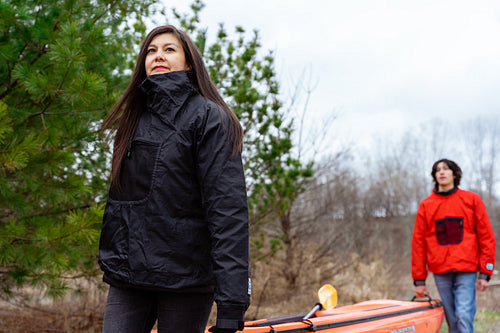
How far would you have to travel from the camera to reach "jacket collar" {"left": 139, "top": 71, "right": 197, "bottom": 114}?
1913 millimetres

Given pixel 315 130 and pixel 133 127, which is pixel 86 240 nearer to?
pixel 133 127

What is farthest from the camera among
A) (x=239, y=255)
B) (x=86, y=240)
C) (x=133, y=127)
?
(x=86, y=240)

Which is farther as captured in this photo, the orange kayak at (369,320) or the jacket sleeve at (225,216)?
the orange kayak at (369,320)

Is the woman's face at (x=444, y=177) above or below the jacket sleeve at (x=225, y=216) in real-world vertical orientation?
above

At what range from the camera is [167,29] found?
6.88ft

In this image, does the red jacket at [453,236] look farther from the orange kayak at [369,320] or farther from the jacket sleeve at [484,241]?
the orange kayak at [369,320]

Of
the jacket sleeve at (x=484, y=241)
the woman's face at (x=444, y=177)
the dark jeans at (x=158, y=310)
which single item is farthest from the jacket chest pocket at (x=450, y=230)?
the dark jeans at (x=158, y=310)

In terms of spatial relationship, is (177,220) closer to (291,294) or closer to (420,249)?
(420,249)

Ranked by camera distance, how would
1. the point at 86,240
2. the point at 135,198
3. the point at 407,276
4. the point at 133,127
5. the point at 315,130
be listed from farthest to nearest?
the point at 407,276 → the point at 315,130 → the point at 86,240 → the point at 133,127 → the point at 135,198

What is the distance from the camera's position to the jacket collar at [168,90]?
1.91 meters

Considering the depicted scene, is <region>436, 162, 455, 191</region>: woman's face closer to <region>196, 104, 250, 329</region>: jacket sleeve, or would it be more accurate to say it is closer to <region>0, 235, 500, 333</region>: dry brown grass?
<region>0, 235, 500, 333</region>: dry brown grass

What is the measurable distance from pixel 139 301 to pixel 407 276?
11.4m

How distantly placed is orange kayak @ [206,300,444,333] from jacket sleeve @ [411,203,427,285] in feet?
0.97

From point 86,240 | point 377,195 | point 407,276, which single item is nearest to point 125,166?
point 86,240
